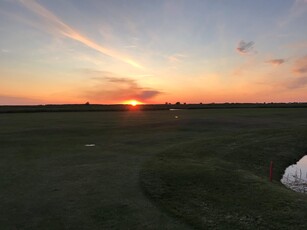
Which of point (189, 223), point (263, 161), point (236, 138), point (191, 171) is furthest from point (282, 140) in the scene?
point (189, 223)

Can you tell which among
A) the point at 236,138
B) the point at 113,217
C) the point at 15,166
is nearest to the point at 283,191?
the point at 113,217

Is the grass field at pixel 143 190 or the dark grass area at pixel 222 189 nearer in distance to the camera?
the grass field at pixel 143 190

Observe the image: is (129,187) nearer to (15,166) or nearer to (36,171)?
(36,171)

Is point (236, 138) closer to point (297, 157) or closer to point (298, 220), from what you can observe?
point (297, 157)

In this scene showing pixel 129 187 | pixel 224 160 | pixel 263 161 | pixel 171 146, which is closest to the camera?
pixel 129 187

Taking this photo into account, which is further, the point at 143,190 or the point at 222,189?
the point at 222,189

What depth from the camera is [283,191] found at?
15500 millimetres

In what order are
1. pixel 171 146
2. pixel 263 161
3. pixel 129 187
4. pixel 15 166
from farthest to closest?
pixel 171 146, pixel 263 161, pixel 15 166, pixel 129 187

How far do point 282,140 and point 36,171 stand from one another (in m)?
23.6

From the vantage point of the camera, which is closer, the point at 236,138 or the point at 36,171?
the point at 36,171

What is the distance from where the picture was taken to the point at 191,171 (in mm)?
18422

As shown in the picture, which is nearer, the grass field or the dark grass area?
the grass field

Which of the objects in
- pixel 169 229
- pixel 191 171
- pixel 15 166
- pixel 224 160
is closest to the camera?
pixel 169 229

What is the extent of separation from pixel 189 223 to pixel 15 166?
1233 centimetres
